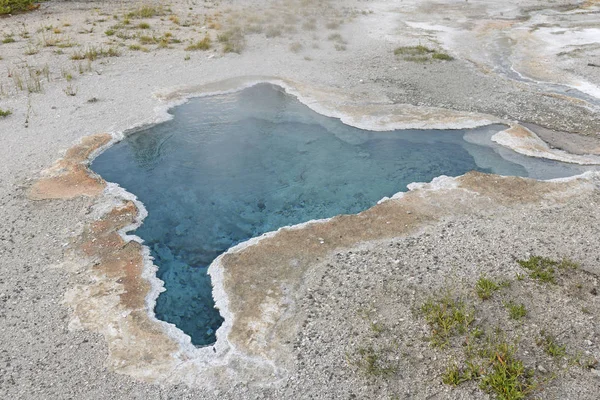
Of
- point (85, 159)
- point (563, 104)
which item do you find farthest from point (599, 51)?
point (85, 159)

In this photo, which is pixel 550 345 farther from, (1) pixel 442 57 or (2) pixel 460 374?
Answer: (1) pixel 442 57

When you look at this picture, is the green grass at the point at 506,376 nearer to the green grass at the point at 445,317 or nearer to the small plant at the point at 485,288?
the green grass at the point at 445,317

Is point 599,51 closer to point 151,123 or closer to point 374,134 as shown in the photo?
point 374,134

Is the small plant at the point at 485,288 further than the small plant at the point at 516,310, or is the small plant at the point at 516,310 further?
the small plant at the point at 485,288

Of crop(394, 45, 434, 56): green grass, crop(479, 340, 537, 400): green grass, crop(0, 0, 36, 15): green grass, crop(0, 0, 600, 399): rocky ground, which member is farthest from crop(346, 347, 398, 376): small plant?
crop(0, 0, 36, 15): green grass

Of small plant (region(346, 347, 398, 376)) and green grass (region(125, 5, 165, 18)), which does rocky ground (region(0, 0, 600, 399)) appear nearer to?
small plant (region(346, 347, 398, 376))

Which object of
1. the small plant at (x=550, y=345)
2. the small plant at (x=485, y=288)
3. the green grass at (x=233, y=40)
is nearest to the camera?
the small plant at (x=550, y=345)

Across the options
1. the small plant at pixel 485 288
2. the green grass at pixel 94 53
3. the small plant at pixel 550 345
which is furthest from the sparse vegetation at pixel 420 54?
the small plant at pixel 550 345

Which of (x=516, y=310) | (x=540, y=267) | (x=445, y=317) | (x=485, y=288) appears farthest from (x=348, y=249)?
(x=540, y=267)
